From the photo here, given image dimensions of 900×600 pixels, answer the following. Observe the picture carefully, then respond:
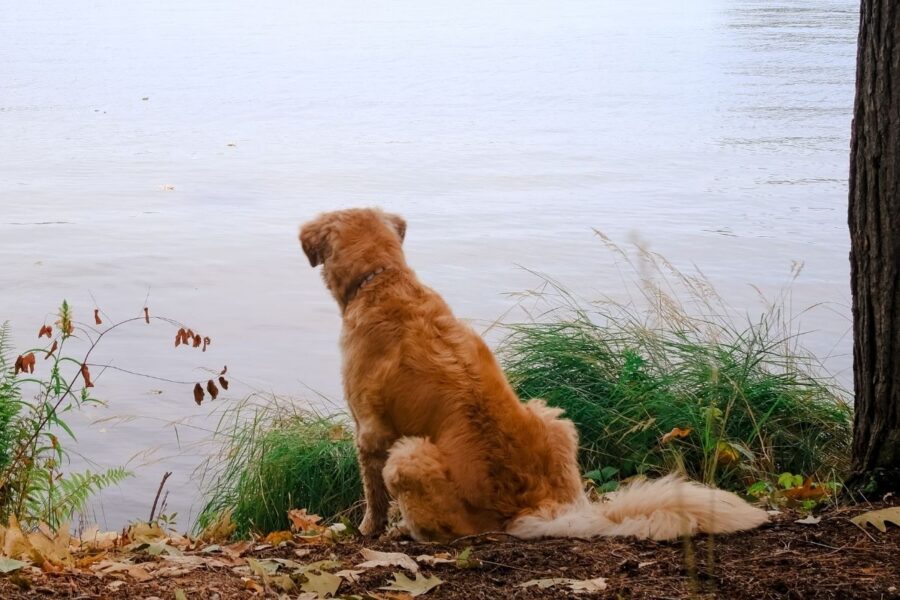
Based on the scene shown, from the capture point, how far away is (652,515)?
4418 mm

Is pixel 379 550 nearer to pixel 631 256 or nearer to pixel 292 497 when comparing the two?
pixel 292 497

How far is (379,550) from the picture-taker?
190 inches

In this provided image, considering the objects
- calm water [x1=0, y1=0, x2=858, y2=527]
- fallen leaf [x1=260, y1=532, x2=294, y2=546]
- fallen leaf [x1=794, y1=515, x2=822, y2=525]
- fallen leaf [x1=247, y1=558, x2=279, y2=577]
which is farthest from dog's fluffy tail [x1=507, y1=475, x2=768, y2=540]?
calm water [x1=0, y1=0, x2=858, y2=527]

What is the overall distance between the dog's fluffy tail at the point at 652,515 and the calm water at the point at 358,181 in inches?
133

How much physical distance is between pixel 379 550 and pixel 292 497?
190 cm

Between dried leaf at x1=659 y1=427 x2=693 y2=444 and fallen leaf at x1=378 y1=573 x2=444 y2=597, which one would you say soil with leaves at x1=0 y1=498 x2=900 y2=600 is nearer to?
fallen leaf at x1=378 y1=573 x2=444 y2=597

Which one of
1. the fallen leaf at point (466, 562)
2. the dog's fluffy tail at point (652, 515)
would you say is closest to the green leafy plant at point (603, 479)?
the dog's fluffy tail at point (652, 515)

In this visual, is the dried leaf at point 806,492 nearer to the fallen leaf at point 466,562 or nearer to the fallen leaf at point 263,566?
the fallen leaf at point 466,562

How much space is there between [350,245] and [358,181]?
9.79 m

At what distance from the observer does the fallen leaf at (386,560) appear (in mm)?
4199

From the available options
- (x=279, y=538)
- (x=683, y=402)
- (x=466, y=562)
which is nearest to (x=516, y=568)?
(x=466, y=562)

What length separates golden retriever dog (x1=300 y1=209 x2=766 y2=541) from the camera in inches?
178

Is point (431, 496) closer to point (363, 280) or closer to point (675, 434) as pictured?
point (363, 280)

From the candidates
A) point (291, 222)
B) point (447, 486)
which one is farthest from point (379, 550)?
point (291, 222)
